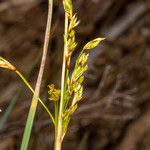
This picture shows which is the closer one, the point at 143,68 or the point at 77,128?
the point at 77,128

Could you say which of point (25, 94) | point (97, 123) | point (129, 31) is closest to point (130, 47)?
point (129, 31)

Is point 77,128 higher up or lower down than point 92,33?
lower down

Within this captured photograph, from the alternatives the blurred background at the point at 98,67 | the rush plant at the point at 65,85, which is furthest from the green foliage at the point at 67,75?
the blurred background at the point at 98,67

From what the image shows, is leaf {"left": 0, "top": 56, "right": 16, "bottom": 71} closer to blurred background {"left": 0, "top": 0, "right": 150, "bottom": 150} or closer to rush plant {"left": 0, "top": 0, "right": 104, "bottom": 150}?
rush plant {"left": 0, "top": 0, "right": 104, "bottom": 150}

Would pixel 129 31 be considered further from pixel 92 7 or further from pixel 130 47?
pixel 92 7

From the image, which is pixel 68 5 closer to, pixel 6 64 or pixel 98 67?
pixel 6 64

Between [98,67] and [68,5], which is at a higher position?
[68,5]

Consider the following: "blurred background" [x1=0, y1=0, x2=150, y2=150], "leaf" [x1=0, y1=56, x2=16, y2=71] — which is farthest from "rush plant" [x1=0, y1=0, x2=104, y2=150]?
"blurred background" [x1=0, y1=0, x2=150, y2=150]

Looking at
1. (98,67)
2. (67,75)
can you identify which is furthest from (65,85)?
(98,67)
